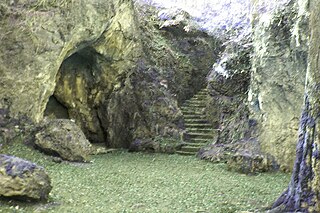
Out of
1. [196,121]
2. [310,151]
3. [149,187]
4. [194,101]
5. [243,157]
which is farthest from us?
[194,101]

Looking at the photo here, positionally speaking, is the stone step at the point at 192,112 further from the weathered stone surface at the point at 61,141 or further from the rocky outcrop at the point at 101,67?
the weathered stone surface at the point at 61,141

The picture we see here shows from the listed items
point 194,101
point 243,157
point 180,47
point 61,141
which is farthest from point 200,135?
point 61,141

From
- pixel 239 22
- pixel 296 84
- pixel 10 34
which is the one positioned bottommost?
pixel 296 84

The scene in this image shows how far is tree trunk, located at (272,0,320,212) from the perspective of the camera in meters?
4.61

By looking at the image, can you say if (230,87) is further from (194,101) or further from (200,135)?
(194,101)

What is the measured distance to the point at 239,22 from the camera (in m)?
15.4

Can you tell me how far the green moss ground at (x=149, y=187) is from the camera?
5.44 m

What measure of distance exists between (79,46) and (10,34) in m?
2.10

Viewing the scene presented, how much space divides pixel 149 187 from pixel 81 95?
6452 millimetres

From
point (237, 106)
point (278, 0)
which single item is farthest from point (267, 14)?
point (237, 106)

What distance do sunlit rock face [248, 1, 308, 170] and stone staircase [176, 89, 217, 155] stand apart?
231 cm

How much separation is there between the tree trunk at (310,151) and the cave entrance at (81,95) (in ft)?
26.8

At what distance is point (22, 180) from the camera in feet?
17.0

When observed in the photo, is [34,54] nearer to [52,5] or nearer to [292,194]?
[52,5]
